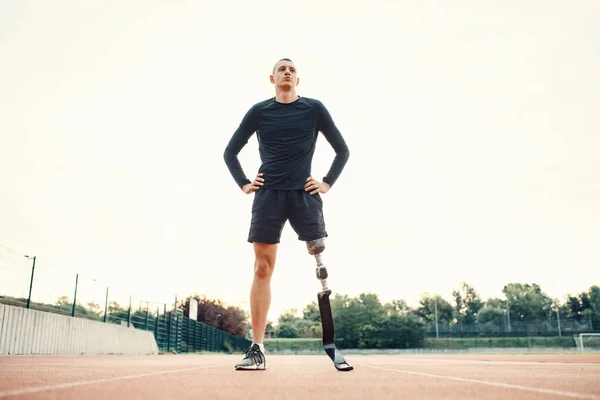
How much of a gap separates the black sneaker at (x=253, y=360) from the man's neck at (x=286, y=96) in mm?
1795

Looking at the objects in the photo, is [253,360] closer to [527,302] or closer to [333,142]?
[333,142]

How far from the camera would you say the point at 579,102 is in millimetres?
23938

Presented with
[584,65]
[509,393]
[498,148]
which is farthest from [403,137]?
[509,393]

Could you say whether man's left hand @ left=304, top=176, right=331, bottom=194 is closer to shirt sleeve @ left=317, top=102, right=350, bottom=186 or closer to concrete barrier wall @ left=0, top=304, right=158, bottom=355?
shirt sleeve @ left=317, top=102, right=350, bottom=186

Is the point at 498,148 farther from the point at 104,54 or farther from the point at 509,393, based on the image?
the point at 509,393

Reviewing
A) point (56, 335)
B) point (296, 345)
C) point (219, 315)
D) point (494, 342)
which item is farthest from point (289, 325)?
A: point (56, 335)

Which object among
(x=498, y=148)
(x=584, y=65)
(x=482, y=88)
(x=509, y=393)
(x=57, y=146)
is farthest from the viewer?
(x=498, y=148)

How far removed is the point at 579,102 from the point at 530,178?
14.5 ft

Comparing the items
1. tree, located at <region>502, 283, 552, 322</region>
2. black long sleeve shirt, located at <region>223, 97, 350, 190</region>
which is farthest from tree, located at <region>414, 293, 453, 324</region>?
black long sleeve shirt, located at <region>223, 97, 350, 190</region>

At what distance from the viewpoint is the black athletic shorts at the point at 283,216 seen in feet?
11.5

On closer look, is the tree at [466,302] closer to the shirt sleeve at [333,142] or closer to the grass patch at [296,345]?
the grass patch at [296,345]

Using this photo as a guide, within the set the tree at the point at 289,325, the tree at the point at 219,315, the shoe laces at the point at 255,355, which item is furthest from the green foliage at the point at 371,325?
the shoe laces at the point at 255,355

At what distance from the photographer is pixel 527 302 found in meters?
88.4

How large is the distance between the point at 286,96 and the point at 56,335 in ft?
36.4
